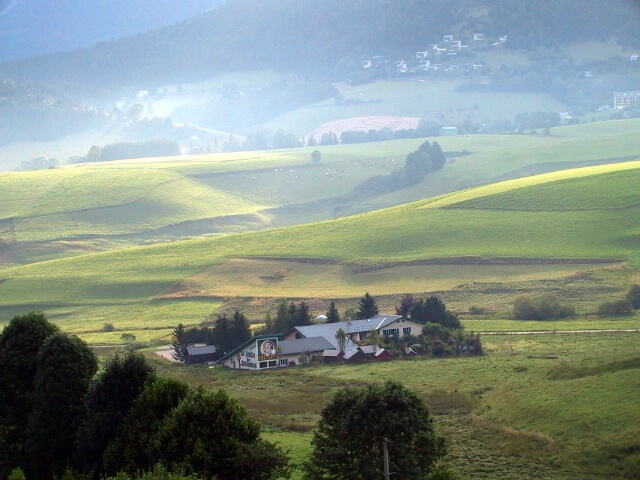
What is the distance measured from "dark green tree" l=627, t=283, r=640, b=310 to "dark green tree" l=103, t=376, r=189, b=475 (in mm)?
37377

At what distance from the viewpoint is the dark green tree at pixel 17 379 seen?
29.0 meters

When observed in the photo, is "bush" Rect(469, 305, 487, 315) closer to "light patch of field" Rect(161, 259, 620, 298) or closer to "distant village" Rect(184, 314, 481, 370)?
"light patch of field" Rect(161, 259, 620, 298)

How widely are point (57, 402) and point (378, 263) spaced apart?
4902cm

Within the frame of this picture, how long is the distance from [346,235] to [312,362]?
128 feet

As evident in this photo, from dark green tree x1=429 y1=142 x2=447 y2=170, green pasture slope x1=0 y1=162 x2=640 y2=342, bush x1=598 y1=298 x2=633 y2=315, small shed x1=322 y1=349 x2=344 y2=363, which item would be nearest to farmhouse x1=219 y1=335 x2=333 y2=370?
small shed x1=322 y1=349 x2=344 y2=363

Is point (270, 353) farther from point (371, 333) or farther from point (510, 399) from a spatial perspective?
point (510, 399)

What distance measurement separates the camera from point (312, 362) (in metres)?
49.4

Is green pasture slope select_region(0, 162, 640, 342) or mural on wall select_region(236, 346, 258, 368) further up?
green pasture slope select_region(0, 162, 640, 342)

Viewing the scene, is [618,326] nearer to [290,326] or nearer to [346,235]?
→ [290,326]

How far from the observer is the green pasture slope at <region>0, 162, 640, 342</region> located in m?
66.9

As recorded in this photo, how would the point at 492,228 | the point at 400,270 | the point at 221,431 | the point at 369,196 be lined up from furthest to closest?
the point at 369,196 < the point at 492,228 < the point at 400,270 < the point at 221,431

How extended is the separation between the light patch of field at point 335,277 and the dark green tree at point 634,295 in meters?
8.13

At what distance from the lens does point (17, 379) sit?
3102cm

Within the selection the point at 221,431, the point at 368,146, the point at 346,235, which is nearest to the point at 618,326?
the point at 221,431
